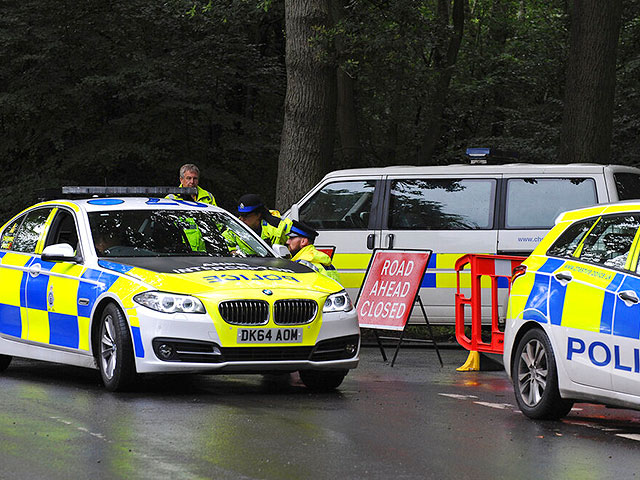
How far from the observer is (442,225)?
16188mm

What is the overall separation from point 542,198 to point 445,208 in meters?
1.17

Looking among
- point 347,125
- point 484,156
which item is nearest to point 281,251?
point 484,156

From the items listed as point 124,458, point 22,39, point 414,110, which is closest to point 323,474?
point 124,458

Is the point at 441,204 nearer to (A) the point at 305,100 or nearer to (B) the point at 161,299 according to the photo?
(A) the point at 305,100

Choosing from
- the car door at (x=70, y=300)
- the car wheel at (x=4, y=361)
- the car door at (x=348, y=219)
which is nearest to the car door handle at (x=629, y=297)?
the car door at (x=70, y=300)

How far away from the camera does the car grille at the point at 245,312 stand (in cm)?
1043

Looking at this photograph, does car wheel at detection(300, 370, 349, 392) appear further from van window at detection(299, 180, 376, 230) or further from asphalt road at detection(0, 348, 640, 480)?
van window at detection(299, 180, 376, 230)

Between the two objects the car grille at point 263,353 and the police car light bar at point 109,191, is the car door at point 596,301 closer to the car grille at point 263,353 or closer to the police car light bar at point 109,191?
the car grille at point 263,353

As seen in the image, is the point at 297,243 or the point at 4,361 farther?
the point at 297,243

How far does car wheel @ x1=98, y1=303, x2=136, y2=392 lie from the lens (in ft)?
34.7

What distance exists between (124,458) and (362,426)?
2037 millimetres

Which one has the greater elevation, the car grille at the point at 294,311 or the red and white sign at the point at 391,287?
the car grille at the point at 294,311

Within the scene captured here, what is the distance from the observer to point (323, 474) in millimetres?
7227

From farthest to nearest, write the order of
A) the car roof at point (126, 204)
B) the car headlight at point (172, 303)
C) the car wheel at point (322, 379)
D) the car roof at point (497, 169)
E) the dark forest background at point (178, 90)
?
the dark forest background at point (178, 90)
the car roof at point (497, 169)
the car roof at point (126, 204)
the car wheel at point (322, 379)
the car headlight at point (172, 303)
